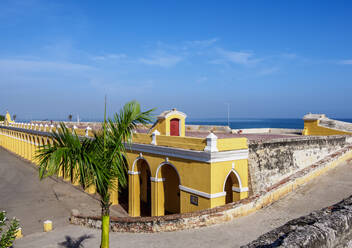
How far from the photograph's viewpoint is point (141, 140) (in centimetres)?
1476

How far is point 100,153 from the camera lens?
243 inches

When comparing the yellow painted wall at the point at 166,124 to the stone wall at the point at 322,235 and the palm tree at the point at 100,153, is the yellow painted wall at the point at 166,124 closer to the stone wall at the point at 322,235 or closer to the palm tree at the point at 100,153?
the palm tree at the point at 100,153

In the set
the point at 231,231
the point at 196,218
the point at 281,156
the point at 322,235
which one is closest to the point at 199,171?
the point at 196,218

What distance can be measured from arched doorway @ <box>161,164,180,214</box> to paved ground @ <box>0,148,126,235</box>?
2960mm

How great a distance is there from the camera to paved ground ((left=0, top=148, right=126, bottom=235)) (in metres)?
15.3

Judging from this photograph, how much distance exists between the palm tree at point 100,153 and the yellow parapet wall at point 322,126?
19431mm

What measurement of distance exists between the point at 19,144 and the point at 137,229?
122ft

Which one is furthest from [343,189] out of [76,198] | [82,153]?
[76,198]

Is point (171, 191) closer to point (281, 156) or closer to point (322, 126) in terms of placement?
point (281, 156)

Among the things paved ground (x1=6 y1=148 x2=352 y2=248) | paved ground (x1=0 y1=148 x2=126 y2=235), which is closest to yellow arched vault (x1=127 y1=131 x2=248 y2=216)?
paved ground (x1=6 y1=148 x2=352 y2=248)

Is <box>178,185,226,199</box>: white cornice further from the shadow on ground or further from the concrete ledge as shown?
the shadow on ground

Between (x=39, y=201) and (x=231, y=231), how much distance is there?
14.1m

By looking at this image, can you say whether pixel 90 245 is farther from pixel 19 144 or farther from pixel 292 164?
pixel 19 144

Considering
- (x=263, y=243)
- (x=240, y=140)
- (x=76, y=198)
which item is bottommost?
(x=76, y=198)
